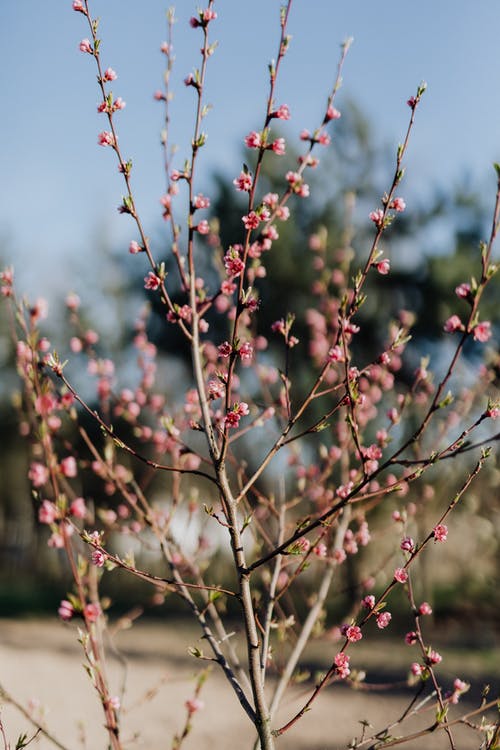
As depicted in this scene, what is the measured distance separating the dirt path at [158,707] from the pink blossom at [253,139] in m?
3.42

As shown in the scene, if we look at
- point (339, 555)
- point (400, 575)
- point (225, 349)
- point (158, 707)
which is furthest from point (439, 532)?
point (158, 707)

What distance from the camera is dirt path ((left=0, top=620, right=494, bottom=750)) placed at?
5809mm

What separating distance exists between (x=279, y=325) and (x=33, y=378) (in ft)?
2.48

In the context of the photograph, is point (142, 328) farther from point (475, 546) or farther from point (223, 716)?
point (475, 546)

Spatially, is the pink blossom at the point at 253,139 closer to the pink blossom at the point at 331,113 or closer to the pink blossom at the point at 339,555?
the pink blossom at the point at 331,113

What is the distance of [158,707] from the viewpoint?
22.9 feet

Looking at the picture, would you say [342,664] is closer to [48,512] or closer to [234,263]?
[48,512]

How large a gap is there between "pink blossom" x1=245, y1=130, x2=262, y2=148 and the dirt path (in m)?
3.42

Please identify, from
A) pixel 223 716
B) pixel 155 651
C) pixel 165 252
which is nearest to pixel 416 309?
pixel 165 252

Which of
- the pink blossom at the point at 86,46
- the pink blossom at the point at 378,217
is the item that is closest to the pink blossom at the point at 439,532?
the pink blossom at the point at 378,217

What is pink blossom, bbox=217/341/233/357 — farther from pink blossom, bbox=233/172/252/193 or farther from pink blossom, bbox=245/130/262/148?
pink blossom, bbox=245/130/262/148

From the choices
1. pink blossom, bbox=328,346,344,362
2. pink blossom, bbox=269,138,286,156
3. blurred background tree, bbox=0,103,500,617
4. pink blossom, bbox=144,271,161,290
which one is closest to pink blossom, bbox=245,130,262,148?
pink blossom, bbox=269,138,286,156

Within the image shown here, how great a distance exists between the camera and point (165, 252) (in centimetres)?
1308

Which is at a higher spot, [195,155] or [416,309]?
[416,309]
